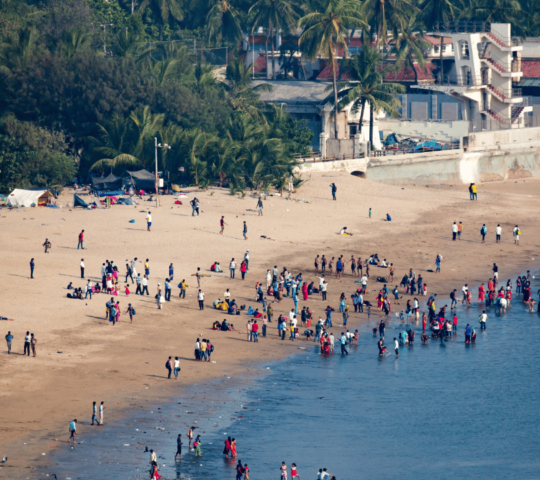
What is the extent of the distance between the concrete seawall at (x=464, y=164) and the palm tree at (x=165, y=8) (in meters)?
38.3

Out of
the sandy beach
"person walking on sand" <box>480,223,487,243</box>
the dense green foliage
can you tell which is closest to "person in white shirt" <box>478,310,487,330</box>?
the sandy beach

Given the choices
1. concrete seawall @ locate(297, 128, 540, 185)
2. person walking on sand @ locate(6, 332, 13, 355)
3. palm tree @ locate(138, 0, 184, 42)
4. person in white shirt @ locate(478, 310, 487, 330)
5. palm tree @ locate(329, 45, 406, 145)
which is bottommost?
person in white shirt @ locate(478, 310, 487, 330)

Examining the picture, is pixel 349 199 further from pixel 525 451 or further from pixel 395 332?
pixel 525 451

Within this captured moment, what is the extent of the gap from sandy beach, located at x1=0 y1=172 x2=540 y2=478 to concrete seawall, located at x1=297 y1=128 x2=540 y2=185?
7.29ft

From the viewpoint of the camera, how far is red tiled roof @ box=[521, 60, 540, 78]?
92125mm

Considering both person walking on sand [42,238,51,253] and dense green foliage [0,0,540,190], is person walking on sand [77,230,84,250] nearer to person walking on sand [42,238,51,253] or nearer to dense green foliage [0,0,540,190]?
person walking on sand [42,238,51,253]

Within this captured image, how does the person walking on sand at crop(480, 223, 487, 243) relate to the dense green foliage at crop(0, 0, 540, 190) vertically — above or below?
below

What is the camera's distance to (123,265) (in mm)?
44656

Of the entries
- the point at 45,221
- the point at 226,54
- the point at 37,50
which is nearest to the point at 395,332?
the point at 45,221

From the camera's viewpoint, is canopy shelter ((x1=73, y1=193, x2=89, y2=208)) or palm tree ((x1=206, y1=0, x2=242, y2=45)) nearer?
canopy shelter ((x1=73, y1=193, x2=89, y2=208))

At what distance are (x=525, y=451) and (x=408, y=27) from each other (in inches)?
2583

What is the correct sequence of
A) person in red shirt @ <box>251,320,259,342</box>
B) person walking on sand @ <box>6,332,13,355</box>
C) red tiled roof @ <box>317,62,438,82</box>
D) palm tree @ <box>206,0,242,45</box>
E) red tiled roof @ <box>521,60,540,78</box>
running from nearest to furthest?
person walking on sand @ <box>6,332,13,355</box>
person in red shirt @ <box>251,320,259,342</box>
red tiled roof @ <box>317,62,438,82</box>
red tiled roof @ <box>521,60,540,78</box>
palm tree @ <box>206,0,242,45</box>

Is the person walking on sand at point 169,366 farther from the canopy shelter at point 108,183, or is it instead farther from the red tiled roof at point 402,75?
the red tiled roof at point 402,75

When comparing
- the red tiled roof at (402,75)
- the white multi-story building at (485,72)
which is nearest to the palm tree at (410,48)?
the red tiled roof at (402,75)
